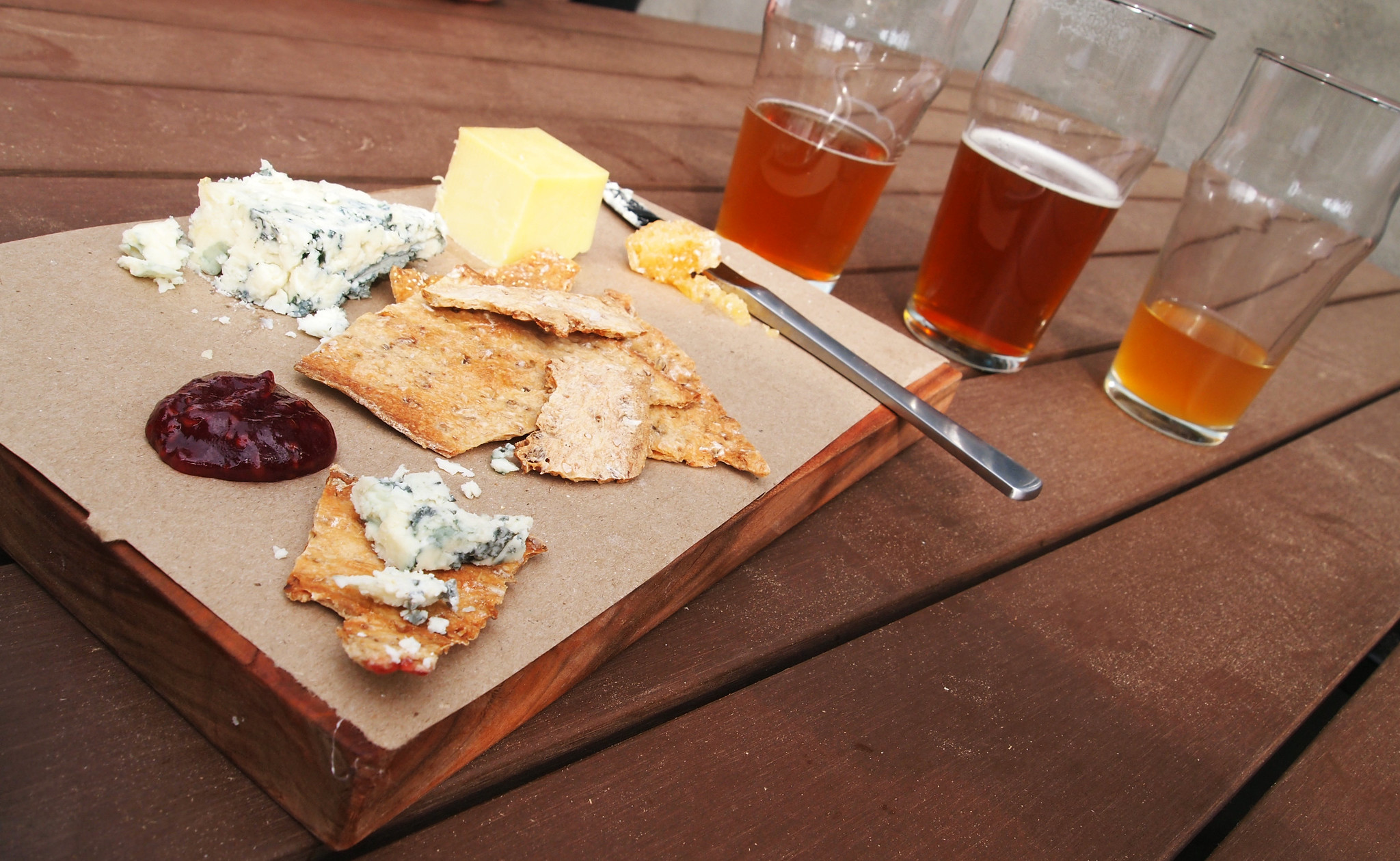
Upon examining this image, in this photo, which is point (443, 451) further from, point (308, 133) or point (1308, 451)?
point (1308, 451)

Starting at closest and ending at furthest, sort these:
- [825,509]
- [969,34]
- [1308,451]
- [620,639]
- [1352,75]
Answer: [620,639] → [825,509] → [1308,451] → [1352,75] → [969,34]

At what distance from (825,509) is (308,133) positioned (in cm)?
Answer: 97

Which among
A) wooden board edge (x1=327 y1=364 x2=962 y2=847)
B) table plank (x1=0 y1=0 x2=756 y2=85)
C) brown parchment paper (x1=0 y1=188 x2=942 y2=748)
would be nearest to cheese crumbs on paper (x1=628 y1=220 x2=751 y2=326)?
brown parchment paper (x1=0 y1=188 x2=942 y2=748)

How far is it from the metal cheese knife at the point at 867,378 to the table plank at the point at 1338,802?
13.9 inches

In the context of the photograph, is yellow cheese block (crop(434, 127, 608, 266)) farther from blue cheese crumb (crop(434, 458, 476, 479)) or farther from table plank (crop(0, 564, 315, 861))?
table plank (crop(0, 564, 315, 861))

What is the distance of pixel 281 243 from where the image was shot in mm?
924

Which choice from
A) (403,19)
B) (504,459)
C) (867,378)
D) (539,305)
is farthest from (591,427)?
(403,19)

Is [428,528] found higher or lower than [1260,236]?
lower

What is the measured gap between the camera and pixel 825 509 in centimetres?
104

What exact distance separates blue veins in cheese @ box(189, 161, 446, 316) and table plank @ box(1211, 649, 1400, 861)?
38.1 inches

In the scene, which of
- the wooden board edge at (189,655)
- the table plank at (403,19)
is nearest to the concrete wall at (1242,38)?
A: the table plank at (403,19)

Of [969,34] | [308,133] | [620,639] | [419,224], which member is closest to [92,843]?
[620,639]

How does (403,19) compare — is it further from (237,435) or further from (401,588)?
(401,588)

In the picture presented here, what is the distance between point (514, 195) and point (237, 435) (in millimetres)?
504
